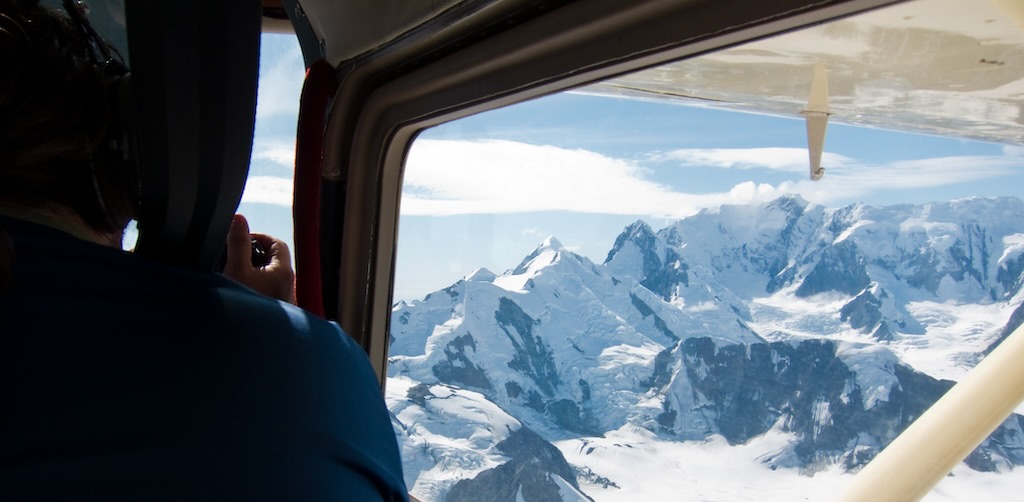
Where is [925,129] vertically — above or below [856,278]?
above

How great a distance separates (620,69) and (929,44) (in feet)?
5.56

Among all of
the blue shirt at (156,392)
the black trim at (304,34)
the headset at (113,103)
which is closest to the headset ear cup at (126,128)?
the headset at (113,103)

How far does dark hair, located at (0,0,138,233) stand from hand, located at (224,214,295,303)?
489mm

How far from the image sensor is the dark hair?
63 cm

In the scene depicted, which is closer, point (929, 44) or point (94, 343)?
point (94, 343)

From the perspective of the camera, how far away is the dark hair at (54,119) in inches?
25.0

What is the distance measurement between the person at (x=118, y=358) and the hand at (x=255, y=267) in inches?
19.2

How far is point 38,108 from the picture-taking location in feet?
2.11

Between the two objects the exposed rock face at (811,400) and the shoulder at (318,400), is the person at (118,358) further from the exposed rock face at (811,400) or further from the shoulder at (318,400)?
the exposed rock face at (811,400)

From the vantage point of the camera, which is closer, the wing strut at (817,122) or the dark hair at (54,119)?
the dark hair at (54,119)

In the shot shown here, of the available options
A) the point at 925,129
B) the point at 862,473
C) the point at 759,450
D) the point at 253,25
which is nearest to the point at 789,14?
the point at 253,25

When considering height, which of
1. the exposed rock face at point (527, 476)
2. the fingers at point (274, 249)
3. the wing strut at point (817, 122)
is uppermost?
the wing strut at point (817, 122)

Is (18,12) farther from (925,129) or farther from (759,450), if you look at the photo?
(925,129)

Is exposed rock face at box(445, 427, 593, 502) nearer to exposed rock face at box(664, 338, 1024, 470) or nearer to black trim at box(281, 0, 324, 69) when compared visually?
exposed rock face at box(664, 338, 1024, 470)
